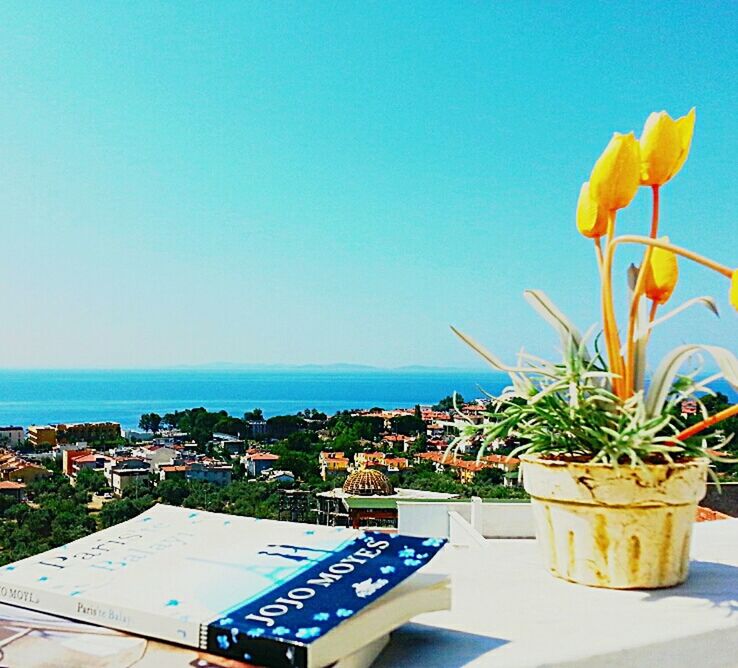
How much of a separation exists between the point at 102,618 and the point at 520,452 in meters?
0.50

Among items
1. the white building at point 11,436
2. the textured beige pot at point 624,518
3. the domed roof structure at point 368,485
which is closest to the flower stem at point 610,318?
the textured beige pot at point 624,518

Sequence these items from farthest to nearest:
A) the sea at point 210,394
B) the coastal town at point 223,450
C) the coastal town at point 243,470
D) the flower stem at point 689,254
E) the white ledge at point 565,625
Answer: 1. the sea at point 210,394
2. the coastal town at point 223,450
3. the coastal town at point 243,470
4. the flower stem at point 689,254
5. the white ledge at point 565,625

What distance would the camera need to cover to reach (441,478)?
3768mm

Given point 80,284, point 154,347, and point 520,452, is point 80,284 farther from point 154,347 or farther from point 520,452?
point 520,452

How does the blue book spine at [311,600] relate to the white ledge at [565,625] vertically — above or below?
above

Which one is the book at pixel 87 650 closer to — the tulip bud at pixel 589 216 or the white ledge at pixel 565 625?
the white ledge at pixel 565 625

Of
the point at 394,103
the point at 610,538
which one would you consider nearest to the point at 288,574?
the point at 610,538

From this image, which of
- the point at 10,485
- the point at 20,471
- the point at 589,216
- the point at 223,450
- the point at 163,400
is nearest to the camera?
the point at 589,216

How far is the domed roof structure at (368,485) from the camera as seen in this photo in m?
3.23

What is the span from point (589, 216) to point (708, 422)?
257 millimetres

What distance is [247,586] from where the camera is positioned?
0.55 metres

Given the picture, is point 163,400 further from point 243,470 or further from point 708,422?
point 708,422

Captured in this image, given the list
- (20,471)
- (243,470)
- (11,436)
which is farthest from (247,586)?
(11,436)

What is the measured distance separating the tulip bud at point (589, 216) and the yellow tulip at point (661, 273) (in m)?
0.07
